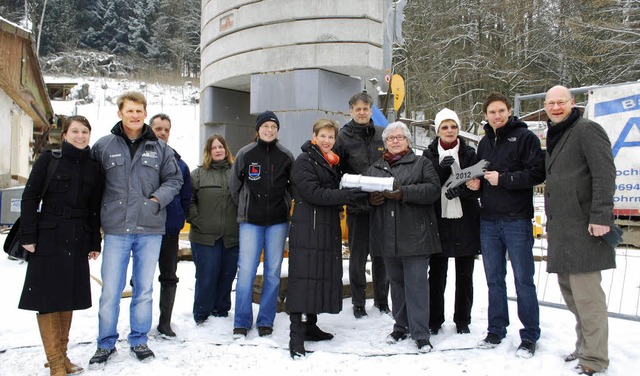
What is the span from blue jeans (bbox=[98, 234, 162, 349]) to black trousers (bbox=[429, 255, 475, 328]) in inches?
89.9

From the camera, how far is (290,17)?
8.02 metres

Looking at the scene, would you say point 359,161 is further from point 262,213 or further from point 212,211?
point 212,211

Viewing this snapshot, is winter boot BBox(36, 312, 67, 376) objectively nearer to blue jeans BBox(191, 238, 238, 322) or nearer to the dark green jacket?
blue jeans BBox(191, 238, 238, 322)

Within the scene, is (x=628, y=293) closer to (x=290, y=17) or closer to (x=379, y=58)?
(x=379, y=58)

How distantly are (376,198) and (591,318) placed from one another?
166cm

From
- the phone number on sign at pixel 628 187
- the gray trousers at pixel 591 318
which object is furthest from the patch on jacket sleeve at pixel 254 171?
the phone number on sign at pixel 628 187

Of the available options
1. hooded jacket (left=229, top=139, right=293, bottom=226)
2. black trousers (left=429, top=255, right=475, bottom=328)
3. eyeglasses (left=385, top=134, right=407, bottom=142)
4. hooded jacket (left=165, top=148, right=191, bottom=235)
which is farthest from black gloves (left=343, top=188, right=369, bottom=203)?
hooded jacket (left=165, top=148, right=191, bottom=235)

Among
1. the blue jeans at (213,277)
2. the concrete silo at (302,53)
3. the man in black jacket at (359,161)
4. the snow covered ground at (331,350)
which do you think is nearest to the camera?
the snow covered ground at (331,350)

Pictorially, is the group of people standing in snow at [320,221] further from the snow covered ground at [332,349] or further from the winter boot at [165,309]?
the snow covered ground at [332,349]

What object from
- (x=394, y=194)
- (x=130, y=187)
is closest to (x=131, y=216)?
(x=130, y=187)

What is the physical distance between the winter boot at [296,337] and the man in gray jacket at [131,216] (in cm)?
103

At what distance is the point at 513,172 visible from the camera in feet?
12.0

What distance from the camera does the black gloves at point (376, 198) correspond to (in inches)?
149

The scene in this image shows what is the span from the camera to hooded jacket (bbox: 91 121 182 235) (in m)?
3.56
